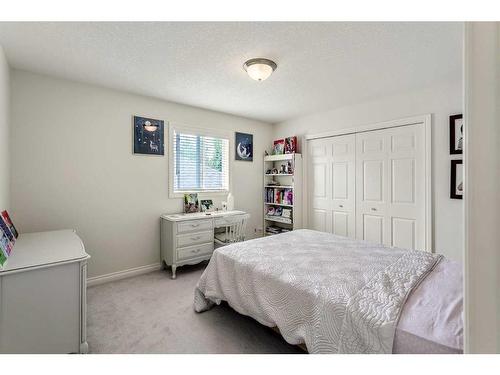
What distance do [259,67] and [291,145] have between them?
7.06 feet

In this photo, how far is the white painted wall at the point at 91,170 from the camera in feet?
7.98

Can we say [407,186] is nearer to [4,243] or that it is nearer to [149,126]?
[149,126]

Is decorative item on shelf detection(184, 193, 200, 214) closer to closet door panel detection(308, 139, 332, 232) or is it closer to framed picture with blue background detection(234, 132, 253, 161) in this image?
framed picture with blue background detection(234, 132, 253, 161)

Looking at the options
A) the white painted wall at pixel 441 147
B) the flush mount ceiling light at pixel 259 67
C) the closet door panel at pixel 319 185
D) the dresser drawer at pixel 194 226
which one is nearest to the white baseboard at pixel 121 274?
the dresser drawer at pixel 194 226

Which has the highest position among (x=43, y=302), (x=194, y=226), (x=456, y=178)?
(x=456, y=178)

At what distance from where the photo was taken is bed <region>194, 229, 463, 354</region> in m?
1.09

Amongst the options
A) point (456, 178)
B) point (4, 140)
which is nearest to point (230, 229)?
point (4, 140)

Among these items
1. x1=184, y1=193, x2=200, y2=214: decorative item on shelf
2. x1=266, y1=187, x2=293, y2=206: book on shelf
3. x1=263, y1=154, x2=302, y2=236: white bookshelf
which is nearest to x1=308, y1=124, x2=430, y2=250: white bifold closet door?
x1=263, y1=154, x2=302, y2=236: white bookshelf

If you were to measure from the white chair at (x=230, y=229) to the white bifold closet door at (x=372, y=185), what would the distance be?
1.28 metres

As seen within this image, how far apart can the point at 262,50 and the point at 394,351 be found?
2.15 metres

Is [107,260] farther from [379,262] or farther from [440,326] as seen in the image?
[440,326]

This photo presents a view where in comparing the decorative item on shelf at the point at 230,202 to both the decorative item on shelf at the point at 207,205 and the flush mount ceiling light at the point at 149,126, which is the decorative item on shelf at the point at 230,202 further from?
the flush mount ceiling light at the point at 149,126

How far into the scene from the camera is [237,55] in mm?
2074

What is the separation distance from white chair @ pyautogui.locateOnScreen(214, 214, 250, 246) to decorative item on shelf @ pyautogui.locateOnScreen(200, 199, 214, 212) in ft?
1.24
